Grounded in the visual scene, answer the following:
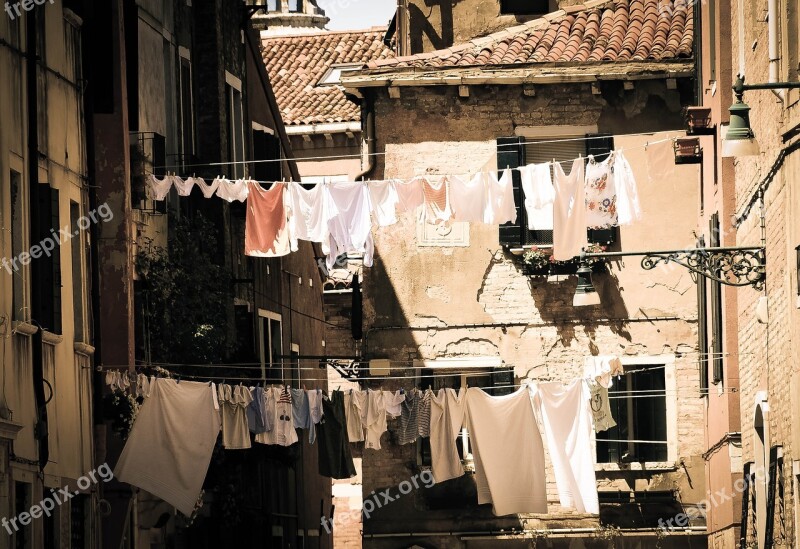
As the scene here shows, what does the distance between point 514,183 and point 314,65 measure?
615 inches

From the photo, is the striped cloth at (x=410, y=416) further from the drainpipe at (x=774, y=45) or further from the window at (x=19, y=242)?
the drainpipe at (x=774, y=45)

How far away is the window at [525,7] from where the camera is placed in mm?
31156

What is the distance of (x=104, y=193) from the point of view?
22766mm

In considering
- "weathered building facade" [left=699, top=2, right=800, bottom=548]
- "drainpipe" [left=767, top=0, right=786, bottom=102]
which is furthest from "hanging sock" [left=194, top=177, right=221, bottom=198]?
"drainpipe" [left=767, top=0, right=786, bottom=102]

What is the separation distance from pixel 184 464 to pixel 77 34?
5.72 m

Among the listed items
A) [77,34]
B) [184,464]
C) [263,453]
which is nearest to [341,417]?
[263,453]

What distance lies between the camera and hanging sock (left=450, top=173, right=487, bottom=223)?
24.3 metres

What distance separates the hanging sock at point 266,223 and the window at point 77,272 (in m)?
3.22

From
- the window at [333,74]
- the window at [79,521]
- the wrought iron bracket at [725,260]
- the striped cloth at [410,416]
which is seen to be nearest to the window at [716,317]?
the wrought iron bracket at [725,260]

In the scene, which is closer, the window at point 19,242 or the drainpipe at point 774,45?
the drainpipe at point 774,45

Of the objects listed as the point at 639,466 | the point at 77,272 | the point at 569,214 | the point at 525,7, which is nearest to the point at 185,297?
the point at 77,272

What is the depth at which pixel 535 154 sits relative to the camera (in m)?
27.4

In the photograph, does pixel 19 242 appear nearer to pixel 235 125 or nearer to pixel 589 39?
pixel 235 125

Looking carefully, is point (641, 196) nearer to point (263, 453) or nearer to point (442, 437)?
point (442, 437)
